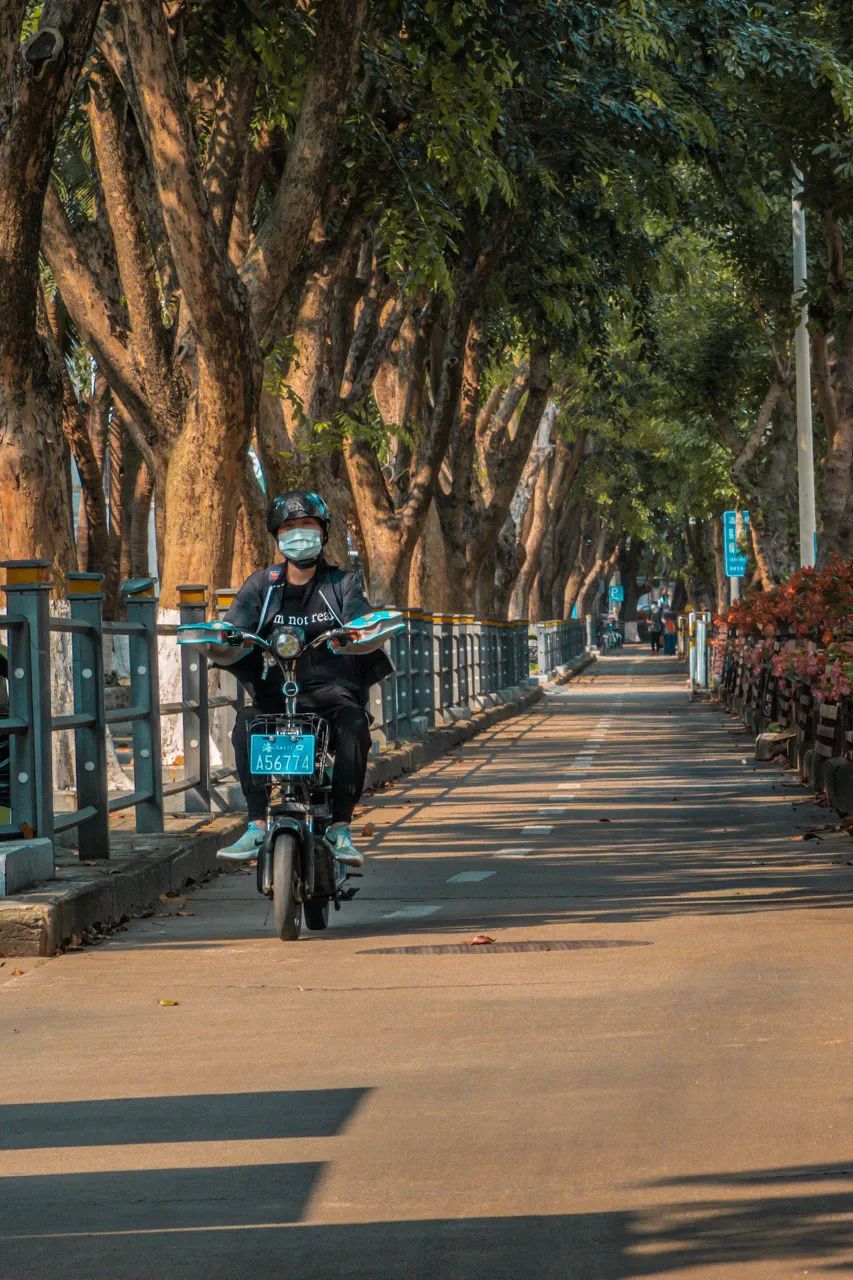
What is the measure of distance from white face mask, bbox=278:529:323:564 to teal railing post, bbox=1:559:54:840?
107 cm

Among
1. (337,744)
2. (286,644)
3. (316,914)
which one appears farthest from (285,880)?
(286,644)

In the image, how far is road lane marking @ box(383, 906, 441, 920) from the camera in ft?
34.0

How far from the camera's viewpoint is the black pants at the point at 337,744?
9.91 meters

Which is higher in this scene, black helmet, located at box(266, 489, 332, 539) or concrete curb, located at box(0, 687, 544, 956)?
black helmet, located at box(266, 489, 332, 539)

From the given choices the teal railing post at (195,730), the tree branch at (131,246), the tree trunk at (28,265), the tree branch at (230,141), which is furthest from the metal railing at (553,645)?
the tree trunk at (28,265)

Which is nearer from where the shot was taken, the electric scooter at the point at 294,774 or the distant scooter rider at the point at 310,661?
the electric scooter at the point at 294,774

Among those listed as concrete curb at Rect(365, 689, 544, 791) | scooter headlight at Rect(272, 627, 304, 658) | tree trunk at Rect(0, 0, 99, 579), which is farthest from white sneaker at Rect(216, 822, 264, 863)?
concrete curb at Rect(365, 689, 544, 791)

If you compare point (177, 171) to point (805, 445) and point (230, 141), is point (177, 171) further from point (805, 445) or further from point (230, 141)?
point (805, 445)

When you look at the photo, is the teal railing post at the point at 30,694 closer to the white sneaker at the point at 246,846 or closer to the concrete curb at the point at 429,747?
the white sneaker at the point at 246,846

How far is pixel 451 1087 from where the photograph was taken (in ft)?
20.4

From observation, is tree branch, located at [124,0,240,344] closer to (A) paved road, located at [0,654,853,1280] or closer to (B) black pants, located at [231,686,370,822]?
(A) paved road, located at [0,654,853,1280]

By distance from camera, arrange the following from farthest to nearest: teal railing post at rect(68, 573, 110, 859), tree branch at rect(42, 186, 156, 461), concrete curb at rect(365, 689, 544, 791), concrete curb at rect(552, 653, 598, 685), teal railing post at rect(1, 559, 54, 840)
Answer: concrete curb at rect(552, 653, 598, 685)
concrete curb at rect(365, 689, 544, 791)
tree branch at rect(42, 186, 156, 461)
teal railing post at rect(68, 573, 110, 859)
teal railing post at rect(1, 559, 54, 840)

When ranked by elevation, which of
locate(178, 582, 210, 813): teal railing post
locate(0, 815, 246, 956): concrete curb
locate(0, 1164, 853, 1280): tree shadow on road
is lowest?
locate(0, 1164, 853, 1280): tree shadow on road

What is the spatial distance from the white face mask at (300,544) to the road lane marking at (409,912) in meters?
1.69
